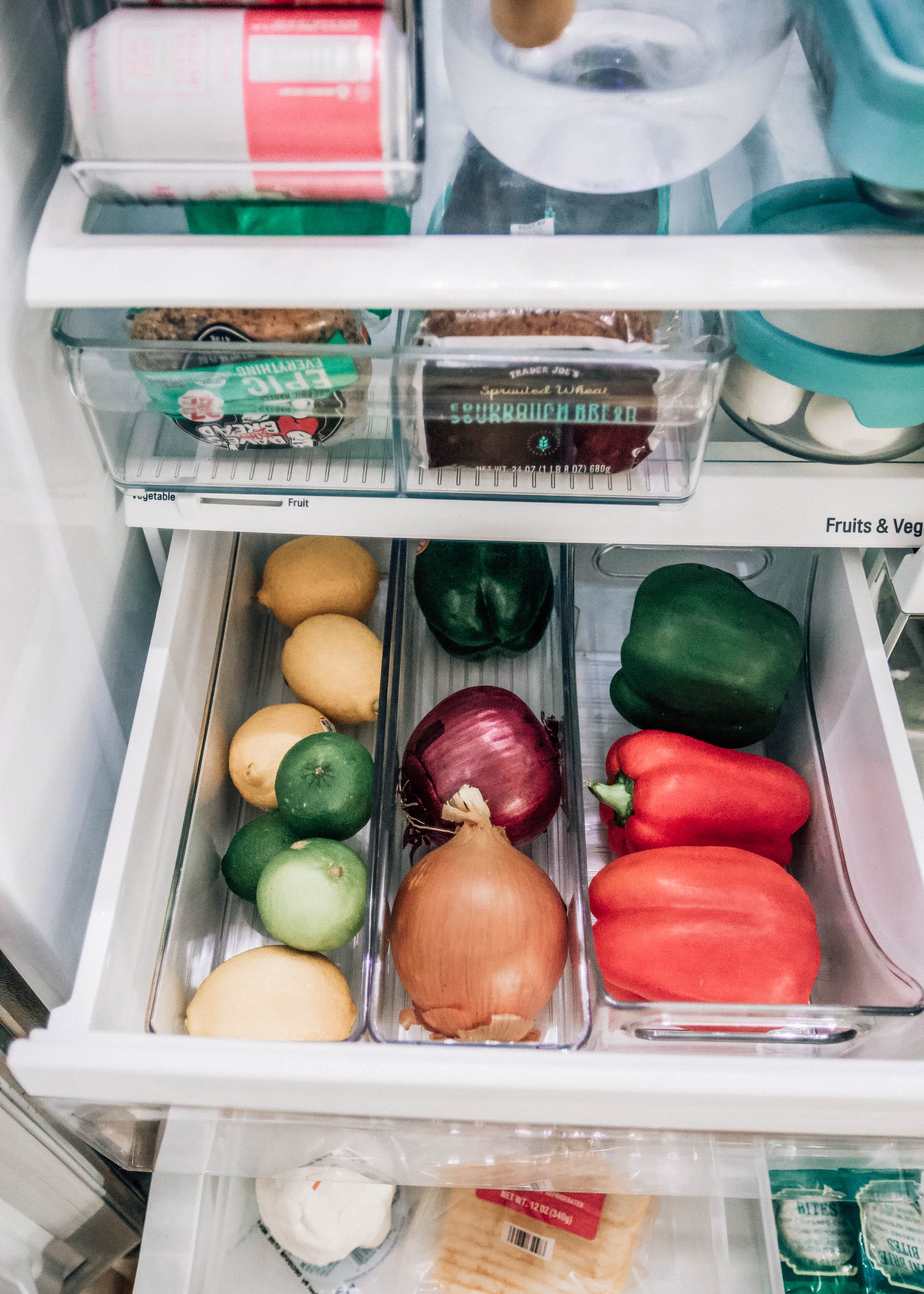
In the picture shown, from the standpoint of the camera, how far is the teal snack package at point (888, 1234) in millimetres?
956

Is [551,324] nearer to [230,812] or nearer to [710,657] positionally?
[710,657]

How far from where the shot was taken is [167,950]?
837 mm

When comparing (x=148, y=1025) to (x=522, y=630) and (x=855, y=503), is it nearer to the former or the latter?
(x=522, y=630)

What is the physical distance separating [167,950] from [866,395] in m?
0.72

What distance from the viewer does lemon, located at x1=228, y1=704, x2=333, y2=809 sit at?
3.11ft

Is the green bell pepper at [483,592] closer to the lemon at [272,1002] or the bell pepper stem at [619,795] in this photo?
the bell pepper stem at [619,795]

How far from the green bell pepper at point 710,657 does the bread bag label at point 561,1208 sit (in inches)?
20.2

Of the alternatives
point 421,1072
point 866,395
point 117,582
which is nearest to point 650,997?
point 421,1072

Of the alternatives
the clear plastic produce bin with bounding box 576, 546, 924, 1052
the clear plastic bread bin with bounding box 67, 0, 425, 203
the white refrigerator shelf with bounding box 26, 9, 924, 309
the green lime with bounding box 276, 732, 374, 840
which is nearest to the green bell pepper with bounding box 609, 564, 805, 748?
the clear plastic produce bin with bounding box 576, 546, 924, 1052

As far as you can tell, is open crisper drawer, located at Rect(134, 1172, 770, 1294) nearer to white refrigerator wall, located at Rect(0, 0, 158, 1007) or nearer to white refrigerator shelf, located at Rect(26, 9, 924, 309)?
white refrigerator wall, located at Rect(0, 0, 158, 1007)

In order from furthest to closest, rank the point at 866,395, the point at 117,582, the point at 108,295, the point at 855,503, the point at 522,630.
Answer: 1. the point at 522,630
2. the point at 117,582
3. the point at 855,503
4. the point at 866,395
5. the point at 108,295

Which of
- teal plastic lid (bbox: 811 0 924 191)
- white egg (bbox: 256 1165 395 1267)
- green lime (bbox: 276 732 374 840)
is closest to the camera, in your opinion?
teal plastic lid (bbox: 811 0 924 191)

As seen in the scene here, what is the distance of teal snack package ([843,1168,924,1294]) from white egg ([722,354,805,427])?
74 centimetres

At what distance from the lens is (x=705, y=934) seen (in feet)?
2.61
